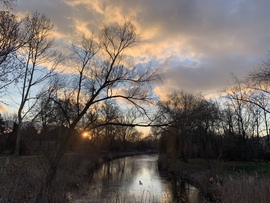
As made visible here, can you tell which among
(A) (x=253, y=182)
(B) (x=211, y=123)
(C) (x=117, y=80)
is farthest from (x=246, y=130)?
(A) (x=253, y=182)

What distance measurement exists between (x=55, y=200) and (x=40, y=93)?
17434mm

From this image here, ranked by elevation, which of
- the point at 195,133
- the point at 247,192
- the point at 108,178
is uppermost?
the point at 195,133

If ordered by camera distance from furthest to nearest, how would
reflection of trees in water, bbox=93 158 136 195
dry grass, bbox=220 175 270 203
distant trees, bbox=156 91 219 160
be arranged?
distant trees, bbox=156 91 219 160
reflection of trees in water, bbox=93 158 136 195
dry grass, bbox=220 175 270 203

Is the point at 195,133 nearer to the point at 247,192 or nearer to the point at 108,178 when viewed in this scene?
the point at 108,178

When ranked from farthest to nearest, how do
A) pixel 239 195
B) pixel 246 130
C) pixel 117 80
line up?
pixel 246 130
pixel 117 80
pixel 239 195

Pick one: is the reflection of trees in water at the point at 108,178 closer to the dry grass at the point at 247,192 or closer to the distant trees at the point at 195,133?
the distant trees at the point at 195,133

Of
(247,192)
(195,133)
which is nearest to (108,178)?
(195,133)

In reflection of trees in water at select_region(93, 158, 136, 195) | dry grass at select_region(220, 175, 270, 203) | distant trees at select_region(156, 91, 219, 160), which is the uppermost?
distant trees at select_region(156, 91, 219, 160)

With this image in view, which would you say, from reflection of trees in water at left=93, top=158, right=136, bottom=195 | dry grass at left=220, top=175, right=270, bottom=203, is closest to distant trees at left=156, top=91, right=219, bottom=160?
reflection of trees in water at left=93, top=158, right=136, bottom=195

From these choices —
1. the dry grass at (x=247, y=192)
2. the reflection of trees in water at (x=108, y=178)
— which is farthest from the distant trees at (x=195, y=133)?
the dry grass at (x=247, y=192)

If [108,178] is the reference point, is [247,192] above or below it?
above

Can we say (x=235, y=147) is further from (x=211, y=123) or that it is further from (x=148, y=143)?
(x=148, y=143)

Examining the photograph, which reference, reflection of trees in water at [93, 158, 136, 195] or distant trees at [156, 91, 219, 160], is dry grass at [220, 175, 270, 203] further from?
distant trees at [156, 91, 219, 160]

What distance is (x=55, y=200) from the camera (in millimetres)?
9594
